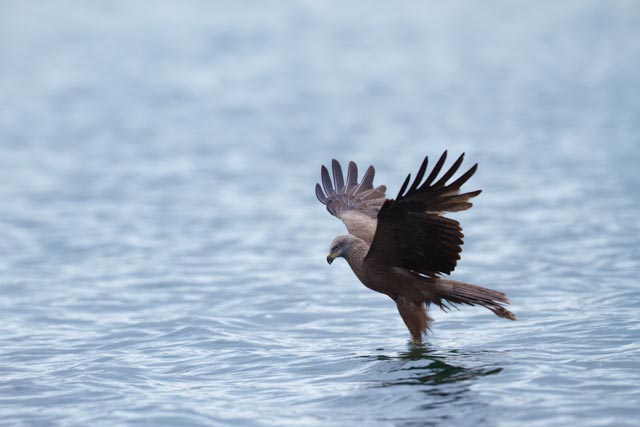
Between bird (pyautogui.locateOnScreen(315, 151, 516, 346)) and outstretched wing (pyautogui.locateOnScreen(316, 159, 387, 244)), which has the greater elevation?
outstretched wing (pyautogui.locateOnScreen(316, 159, 387, 244))

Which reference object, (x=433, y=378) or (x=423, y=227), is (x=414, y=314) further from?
(x=433, y=378)

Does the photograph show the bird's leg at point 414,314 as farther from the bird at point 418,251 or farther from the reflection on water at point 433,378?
the reflection on water at point 433,378

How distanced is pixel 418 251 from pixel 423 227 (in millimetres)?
335

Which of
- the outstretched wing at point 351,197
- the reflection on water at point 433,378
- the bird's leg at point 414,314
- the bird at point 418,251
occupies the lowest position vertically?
the reflection on water at point 433,378

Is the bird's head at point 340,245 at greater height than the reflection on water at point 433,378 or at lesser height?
greater

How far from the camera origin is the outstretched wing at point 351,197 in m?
10.4

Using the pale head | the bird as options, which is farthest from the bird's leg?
the pale head

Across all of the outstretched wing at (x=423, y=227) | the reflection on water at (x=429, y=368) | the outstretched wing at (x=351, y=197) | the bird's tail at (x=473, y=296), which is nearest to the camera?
the reflection on water at (x=429, y=368)

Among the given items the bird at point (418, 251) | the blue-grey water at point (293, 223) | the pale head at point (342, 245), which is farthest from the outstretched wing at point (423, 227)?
the blue-grey water at point (293, 223)

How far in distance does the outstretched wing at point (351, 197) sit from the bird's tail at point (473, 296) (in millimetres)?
1255

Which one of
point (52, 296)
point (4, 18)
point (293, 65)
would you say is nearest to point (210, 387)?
point (52, 296)

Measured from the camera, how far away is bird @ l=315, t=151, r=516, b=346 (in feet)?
28.1

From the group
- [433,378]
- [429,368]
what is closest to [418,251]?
[429,368]

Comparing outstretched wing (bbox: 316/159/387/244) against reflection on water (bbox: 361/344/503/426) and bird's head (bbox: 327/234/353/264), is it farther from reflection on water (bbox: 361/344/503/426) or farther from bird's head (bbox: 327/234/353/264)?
reflection on water (bbox: 361/344/503/426)
